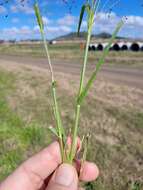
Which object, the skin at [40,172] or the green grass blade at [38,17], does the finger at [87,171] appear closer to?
the skin at [40,172]

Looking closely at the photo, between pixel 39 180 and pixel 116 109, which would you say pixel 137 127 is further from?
pixel 39 180

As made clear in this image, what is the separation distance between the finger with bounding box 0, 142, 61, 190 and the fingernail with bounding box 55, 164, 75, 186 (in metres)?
0.33

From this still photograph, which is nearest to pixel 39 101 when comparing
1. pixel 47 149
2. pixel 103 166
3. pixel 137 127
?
pixel 137 127

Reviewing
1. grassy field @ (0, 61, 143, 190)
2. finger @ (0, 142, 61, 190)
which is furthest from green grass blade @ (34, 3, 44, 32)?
grassy field @ (0, 61, 143, 190)

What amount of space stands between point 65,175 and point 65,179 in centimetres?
2

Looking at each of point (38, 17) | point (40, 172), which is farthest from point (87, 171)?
point (38, 17)

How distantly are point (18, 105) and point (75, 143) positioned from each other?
12.8 metres

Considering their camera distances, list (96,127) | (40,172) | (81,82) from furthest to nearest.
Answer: (96,127) → (40,172) → (81,82)

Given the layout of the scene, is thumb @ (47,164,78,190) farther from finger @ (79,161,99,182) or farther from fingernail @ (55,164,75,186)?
finger @ (79,161,99,182)

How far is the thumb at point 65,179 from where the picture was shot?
2.09 m

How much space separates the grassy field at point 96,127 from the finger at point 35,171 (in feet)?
11.1

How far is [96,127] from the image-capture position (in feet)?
35.7

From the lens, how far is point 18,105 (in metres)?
14.9

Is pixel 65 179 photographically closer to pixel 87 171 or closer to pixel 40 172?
pixel 87 171
